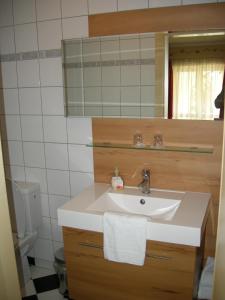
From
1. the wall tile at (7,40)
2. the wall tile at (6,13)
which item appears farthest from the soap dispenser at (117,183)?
the wall tile at (6,13)

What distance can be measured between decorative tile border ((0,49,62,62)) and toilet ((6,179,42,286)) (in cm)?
92

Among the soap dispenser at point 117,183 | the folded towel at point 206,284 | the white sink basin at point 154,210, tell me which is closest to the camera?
the white sink basin at point 154,210

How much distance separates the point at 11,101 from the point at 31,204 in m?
0.80

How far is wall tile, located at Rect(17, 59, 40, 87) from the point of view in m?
2.11

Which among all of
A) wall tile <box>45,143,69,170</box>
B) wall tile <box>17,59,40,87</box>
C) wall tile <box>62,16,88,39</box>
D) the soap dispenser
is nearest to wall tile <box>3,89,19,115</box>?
wall tile <box>17,59,40,87</box>

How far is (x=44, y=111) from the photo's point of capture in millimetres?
2143

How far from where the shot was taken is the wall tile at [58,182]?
220 centimetres

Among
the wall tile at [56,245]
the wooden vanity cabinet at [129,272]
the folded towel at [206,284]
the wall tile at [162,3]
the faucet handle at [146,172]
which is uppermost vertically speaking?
the wall tile at [162,3]

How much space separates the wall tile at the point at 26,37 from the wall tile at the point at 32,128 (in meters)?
0.49

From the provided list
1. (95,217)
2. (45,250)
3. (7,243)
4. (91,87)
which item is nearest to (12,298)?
(7,243)

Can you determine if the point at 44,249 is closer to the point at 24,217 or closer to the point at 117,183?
the point at 24,217

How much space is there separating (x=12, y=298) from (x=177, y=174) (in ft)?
4.32

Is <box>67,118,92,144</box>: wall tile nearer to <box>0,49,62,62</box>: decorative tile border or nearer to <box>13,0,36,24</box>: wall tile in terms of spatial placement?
<box>0,49,62,62</box>: decorative tile border

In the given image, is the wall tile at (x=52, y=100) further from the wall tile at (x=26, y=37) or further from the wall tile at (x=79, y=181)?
the wall tile at (x=79, y=181)
